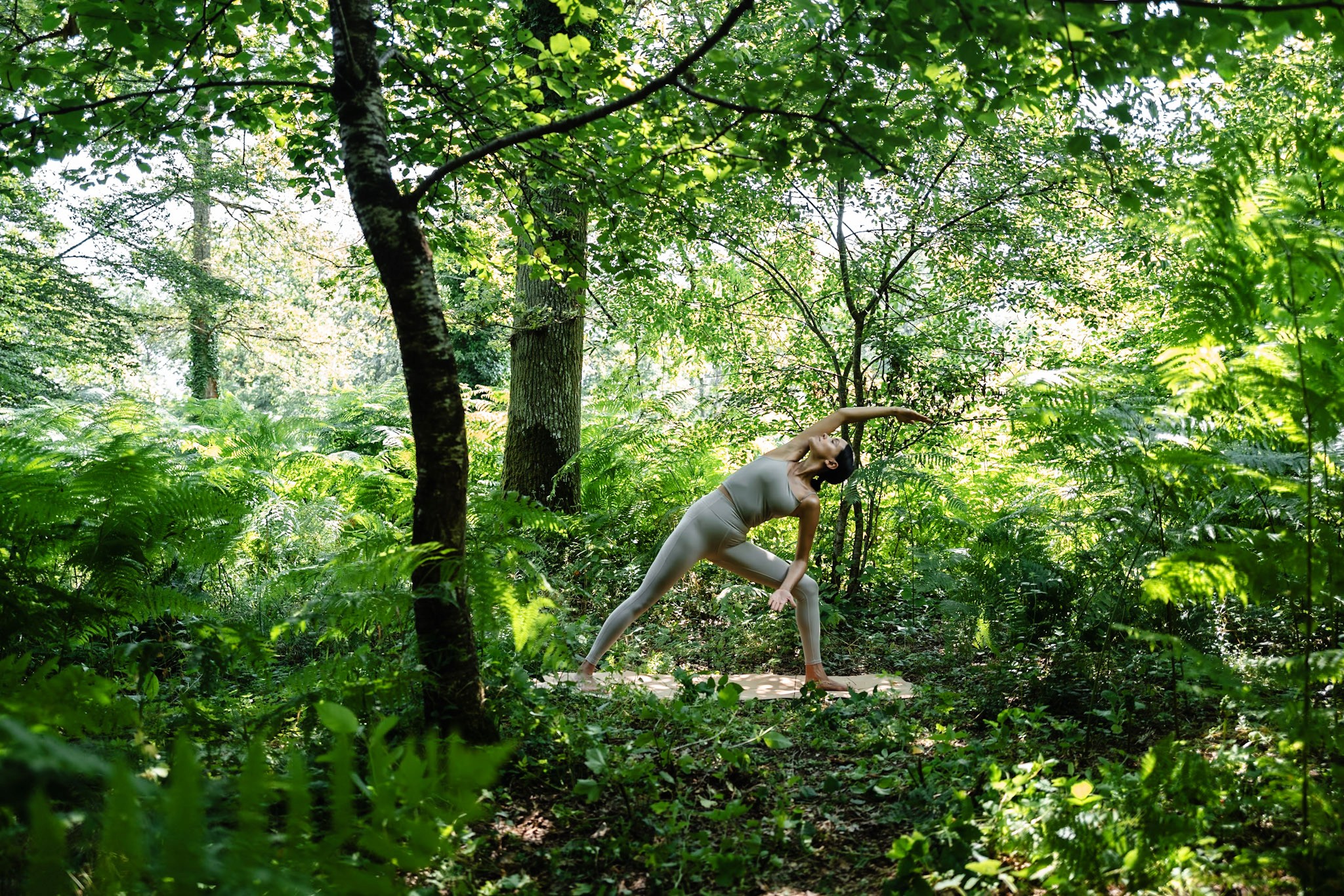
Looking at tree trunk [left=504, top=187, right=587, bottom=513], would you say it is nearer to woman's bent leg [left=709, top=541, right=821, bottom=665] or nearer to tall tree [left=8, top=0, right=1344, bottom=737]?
woman's bent leg [left=709, top=541, right=821, bottom=665]

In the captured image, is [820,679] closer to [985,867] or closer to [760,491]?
[760,491]

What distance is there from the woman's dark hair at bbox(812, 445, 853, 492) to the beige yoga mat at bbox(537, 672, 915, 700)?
1.26m

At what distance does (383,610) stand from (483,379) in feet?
50.4

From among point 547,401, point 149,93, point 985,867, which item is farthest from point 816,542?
point 149,93

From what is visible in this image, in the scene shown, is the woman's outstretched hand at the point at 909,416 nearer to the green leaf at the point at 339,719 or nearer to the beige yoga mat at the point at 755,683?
the beige yoga mat at the point at 755,683

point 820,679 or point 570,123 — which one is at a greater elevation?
point 570,123

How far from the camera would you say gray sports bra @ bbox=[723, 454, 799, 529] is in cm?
487

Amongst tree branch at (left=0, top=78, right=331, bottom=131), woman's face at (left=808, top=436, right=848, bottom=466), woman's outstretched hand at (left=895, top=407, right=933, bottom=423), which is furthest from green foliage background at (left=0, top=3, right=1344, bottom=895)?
woman's face at (left=808, top=436, right=848, bottom=466)

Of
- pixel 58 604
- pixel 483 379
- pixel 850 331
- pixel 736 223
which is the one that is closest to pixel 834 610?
pixel 850 331

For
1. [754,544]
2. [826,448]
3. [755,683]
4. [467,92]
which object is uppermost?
[467,92]

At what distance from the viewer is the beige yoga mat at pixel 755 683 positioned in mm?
4559

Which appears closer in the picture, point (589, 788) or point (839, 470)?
point (589, 788)

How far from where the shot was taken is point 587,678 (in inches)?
175

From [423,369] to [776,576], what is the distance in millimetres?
2780
